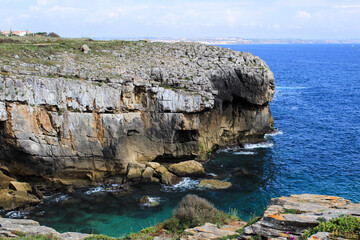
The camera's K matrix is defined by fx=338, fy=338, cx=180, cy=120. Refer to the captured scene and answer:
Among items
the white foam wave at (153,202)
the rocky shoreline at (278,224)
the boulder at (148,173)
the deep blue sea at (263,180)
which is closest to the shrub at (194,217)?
the rocky shoreline at (278,224)

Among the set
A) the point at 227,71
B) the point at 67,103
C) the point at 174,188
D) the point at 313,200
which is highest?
the point at 227,71

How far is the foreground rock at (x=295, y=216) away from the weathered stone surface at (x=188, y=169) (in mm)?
19839

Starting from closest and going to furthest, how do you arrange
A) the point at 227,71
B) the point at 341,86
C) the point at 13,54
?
the point at 13,54, the point at 227,71, the point at 341,86

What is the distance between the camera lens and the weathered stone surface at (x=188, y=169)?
39.3m

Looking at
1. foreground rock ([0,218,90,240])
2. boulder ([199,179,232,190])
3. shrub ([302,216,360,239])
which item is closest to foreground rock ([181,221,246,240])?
shrub ([302,216,360,239])

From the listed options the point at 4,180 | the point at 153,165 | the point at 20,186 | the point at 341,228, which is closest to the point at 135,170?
the point at 153,165

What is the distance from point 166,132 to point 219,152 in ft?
33.3

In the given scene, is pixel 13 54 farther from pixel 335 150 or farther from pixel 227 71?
pixel 335 150

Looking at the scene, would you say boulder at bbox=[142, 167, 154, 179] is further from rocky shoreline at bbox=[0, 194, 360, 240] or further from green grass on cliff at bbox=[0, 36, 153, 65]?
green grass on cliff at bbox=[0, 36, 153, 65]

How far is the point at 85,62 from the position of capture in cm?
4247

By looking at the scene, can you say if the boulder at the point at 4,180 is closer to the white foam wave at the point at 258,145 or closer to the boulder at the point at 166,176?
the boulder at the point at 166,176

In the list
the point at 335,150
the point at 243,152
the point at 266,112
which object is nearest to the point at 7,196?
the point at 243,152

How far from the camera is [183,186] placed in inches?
1454

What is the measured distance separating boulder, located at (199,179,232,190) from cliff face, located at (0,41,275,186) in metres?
5.43
